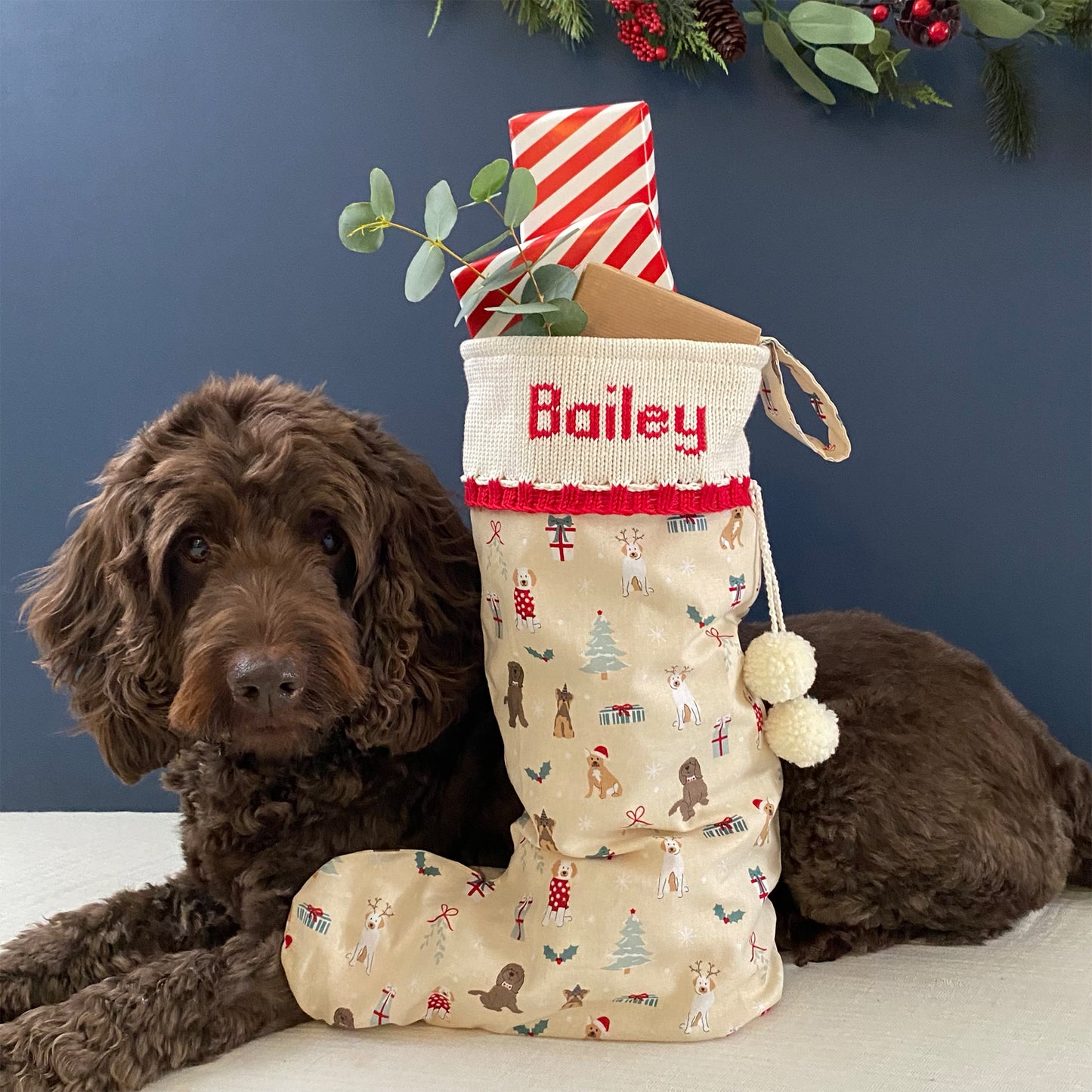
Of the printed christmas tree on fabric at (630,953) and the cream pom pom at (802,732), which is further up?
the cream pom pom at (802,732)

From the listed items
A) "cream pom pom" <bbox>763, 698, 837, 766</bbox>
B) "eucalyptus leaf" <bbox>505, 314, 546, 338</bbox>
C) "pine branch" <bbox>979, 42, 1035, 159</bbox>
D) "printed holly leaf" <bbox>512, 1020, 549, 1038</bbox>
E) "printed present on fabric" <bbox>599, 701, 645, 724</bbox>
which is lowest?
"printed holly leaf" <bbox>512, 1020, 549, 1038</bbox>

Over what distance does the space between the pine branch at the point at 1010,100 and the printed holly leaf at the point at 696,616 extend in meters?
1.20

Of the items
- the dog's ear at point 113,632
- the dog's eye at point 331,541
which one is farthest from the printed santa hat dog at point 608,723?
the dog's ear at point 113,632

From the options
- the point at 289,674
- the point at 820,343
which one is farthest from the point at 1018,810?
the point at 289,674

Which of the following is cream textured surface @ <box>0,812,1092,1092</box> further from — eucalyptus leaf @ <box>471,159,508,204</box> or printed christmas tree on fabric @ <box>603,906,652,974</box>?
eucalyptus leaf @ <box>471,159,508,204</box>

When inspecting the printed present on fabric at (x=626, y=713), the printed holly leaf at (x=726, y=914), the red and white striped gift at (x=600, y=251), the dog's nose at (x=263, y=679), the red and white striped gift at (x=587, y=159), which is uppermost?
the red and white striped gift at (x=587, y=159)

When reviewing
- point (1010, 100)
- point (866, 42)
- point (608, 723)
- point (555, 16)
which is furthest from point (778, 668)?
point (555, 16)

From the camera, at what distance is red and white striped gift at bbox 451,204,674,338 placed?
147 centimetres

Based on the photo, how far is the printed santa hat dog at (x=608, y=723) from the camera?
4.59 ft

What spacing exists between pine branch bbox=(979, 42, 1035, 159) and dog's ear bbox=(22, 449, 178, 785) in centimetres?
162

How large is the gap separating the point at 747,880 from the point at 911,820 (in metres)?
0.28

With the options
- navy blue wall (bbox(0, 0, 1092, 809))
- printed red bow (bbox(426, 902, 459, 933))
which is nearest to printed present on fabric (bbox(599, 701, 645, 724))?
printed red bow (bbox(426, 902, 459, 933))

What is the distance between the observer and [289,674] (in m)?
1.39

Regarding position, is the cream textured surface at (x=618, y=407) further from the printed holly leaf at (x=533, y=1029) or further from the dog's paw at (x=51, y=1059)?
the dog's paw at (x=51, y=1059)
